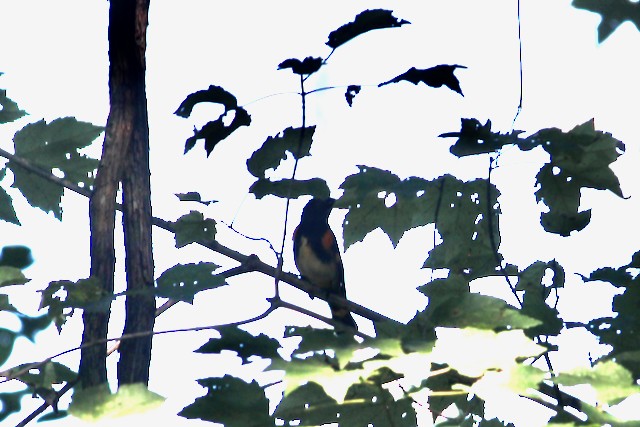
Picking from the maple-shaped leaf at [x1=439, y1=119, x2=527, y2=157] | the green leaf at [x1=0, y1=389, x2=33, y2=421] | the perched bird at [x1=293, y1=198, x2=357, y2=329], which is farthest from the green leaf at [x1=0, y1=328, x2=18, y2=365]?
the perched bird at [x1=293, y1=198, x2=357, y2=329]

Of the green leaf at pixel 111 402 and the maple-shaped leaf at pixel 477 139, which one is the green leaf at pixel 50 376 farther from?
the maple-shaped leaf at pixel 477 139

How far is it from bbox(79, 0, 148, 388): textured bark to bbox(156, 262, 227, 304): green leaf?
0.39 meters

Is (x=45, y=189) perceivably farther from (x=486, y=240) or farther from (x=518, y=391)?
(x=518, y=391)

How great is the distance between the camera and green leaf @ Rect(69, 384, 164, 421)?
1.83 m

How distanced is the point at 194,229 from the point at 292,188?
1.99 ft

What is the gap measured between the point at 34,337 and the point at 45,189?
1698mm

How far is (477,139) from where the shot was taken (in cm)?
266

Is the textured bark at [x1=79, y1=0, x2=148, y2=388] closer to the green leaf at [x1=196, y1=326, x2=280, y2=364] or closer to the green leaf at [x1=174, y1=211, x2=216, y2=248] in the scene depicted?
the green leaf at [x1=174, y1=211, x2=216, y2=248]

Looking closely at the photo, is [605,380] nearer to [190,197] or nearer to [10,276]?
[10,276]

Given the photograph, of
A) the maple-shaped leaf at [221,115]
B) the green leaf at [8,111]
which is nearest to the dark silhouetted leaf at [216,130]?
the maple-shaped leaf at [221,115]

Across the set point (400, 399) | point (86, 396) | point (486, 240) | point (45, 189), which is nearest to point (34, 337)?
point (86, 396)

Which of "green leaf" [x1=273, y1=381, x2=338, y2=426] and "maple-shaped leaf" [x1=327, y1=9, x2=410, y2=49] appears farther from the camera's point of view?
"maple-shaped leaf" [x1=327, y1=9, x2=410, y2=49]

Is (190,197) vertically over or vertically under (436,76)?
over

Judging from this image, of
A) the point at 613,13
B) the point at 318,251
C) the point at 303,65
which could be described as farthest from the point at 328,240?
the point at 613,13
